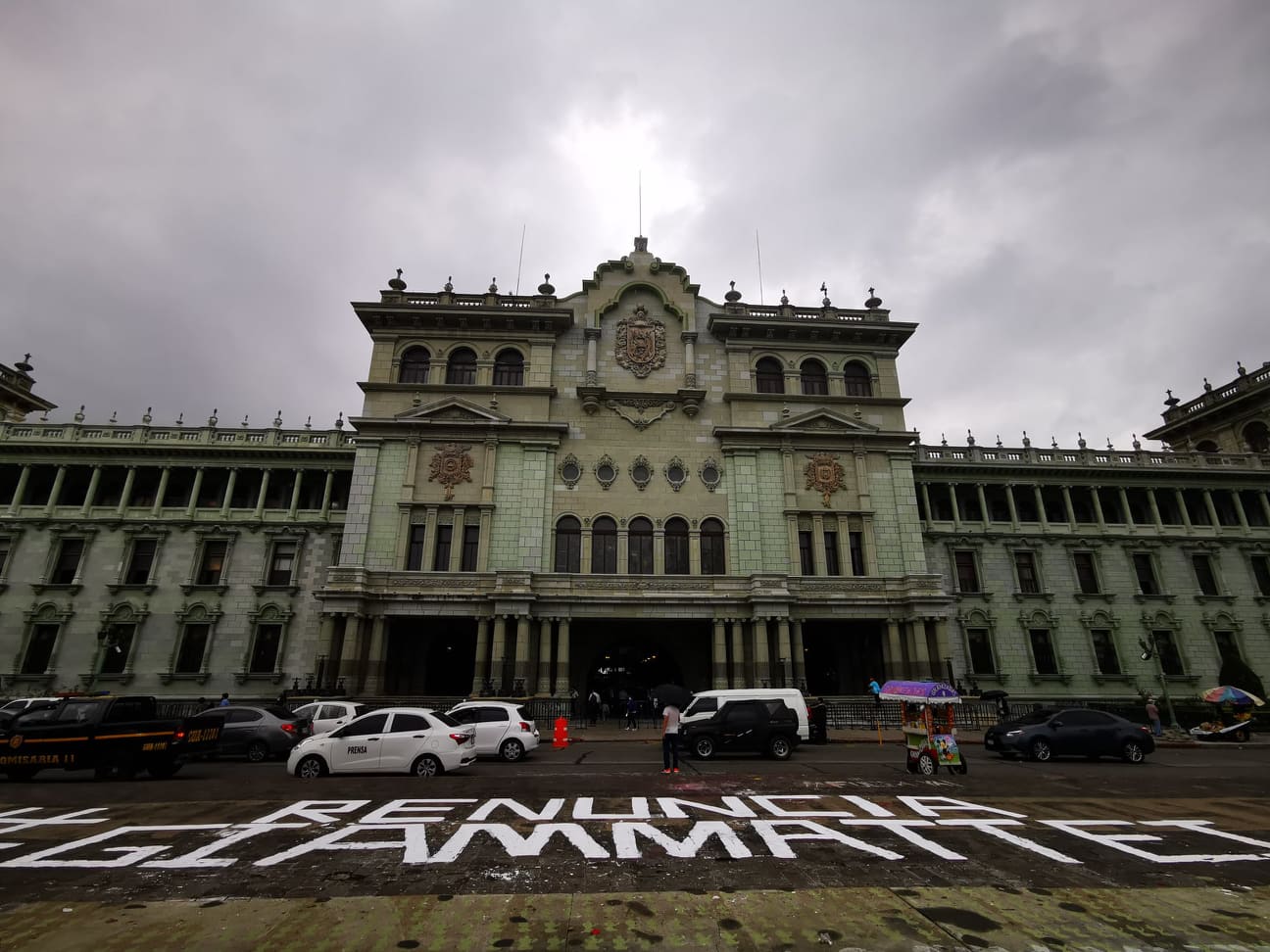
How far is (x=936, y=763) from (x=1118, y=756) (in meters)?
7.86

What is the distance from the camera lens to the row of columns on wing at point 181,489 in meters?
33.8

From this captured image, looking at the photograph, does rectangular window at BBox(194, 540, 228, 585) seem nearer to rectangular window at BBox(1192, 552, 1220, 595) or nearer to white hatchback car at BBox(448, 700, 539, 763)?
white hatchback car at BBox(448, 700, 539, 763)

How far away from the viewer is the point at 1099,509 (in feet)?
119

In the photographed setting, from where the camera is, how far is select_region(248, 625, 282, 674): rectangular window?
1242 inches

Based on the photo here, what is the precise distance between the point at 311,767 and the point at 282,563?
23598 millimetres

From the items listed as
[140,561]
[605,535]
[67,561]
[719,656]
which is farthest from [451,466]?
[67,561]

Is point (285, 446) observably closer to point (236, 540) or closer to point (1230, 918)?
point (236, 540)

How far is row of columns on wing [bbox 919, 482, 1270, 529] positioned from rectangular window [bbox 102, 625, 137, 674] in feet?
143

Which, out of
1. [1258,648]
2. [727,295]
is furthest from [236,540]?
[1258,648]

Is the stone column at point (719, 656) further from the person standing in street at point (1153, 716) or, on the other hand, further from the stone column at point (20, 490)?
the stone column at point (20, 490)

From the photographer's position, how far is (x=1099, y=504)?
1454 inches

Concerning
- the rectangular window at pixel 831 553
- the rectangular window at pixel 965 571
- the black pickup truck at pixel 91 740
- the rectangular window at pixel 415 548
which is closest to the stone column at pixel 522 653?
the rectangular window at pixel 415 548

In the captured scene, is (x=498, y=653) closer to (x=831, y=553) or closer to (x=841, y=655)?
(x=831, y=553)

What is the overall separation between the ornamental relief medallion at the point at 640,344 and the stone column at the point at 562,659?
44.8 feet
